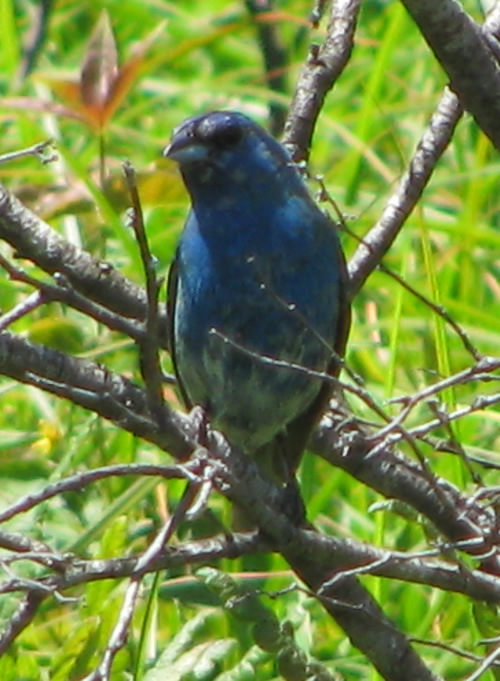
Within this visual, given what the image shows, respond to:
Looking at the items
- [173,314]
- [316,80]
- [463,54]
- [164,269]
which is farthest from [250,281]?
[164,269]

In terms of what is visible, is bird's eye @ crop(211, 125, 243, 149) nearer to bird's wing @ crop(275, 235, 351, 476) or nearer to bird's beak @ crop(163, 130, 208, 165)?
bird's beak @ crop(163, 130, 208, 165)

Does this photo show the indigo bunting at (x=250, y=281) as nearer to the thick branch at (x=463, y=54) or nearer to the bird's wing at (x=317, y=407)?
the bird's wing at (x=317, y=407)

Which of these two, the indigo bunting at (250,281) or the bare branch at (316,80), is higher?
the bare branch at (316,80)

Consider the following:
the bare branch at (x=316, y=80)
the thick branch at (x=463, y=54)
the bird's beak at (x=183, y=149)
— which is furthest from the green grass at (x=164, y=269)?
the thick branch at (x=463, y=54)

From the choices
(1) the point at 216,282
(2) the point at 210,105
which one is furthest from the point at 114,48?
(2) the point at 210,105

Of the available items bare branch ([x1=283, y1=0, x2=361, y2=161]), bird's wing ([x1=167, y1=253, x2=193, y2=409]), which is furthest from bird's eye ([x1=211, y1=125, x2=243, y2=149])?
bird's wing ([x1=167, y1=253, x2=193, y2=409])
